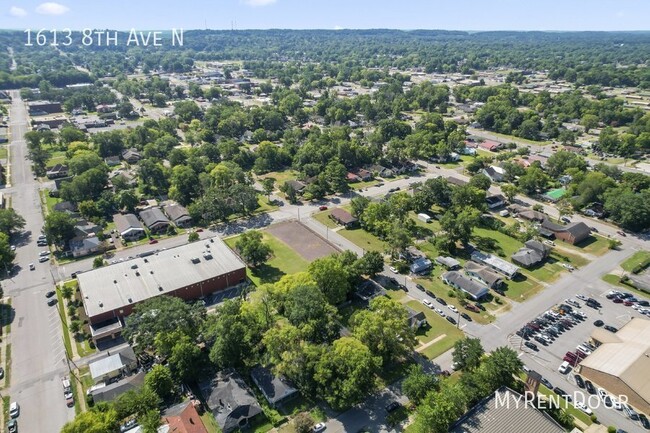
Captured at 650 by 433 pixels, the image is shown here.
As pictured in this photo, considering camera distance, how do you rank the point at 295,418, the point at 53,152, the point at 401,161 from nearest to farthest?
the point at 295,418
the point at 401,161
the point at 53,152

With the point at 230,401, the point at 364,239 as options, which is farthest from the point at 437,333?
the point at 230,401

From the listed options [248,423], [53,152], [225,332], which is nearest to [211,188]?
[225,332]

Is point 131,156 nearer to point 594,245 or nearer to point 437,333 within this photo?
point 437,333

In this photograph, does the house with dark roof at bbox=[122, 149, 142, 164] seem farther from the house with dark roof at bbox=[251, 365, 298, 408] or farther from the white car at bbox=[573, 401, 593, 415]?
the white car at bbox=[573, 401, 593, 415]

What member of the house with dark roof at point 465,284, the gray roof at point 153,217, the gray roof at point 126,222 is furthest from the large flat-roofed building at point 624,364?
the gray roof at point 126,222

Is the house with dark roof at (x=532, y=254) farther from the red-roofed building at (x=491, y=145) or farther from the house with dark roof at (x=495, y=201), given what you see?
the red-roofed building at (x=491, y=145)

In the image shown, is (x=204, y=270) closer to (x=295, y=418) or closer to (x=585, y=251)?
(x=295, y=418)
